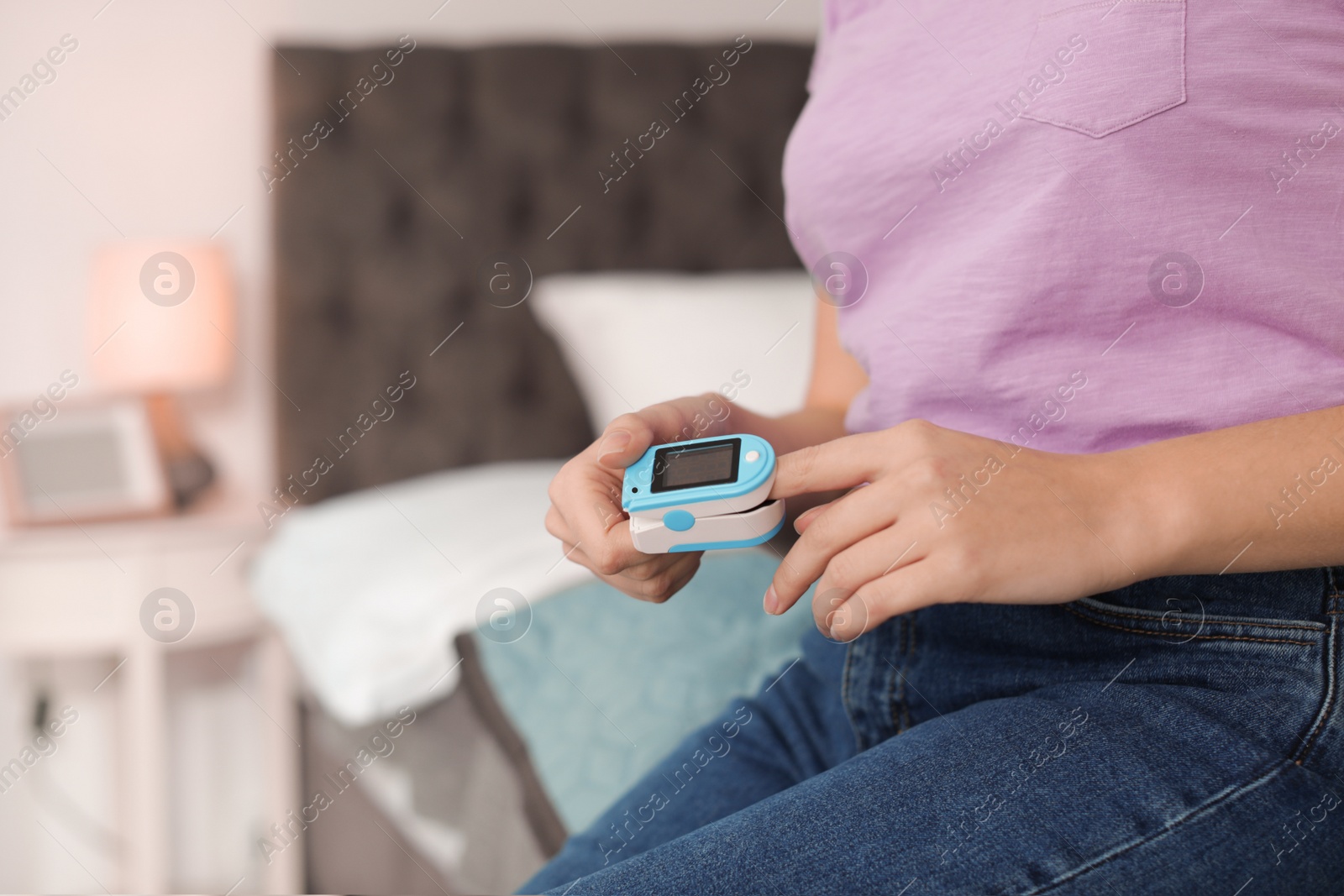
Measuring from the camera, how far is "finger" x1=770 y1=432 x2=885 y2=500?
15.4 inches

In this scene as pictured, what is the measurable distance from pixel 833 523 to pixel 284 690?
1257 millimetres

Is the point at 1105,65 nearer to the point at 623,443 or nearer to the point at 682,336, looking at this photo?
the point at 623,443

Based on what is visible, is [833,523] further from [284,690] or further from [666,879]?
[284,690]

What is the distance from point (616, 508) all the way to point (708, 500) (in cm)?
6

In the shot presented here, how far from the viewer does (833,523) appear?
0.39 metres

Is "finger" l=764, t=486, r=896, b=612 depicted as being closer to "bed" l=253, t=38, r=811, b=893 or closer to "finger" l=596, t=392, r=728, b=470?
"finger" l=596, t=392, r=728, b=470

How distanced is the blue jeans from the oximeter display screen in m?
0.14

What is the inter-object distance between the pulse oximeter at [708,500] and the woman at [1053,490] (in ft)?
0.05

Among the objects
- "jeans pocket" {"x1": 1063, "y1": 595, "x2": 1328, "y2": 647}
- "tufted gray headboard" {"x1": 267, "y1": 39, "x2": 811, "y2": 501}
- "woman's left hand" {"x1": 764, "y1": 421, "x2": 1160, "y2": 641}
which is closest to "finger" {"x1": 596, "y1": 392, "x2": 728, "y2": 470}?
"woman's left hand" {"x1": 764, "y1": 421, "x2": 1160, "y2": 641}

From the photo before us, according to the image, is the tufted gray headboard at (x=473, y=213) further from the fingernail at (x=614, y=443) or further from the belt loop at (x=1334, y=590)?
the belt loop at (x=1334, y=590)

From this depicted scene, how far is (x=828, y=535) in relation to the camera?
15.4 inches

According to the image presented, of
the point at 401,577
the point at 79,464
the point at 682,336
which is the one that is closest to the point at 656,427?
the point at 401,577

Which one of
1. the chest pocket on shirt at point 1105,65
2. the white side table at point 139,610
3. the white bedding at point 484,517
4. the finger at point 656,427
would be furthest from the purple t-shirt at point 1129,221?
the white side table at point 139,610

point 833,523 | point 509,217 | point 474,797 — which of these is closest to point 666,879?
point 833,523
